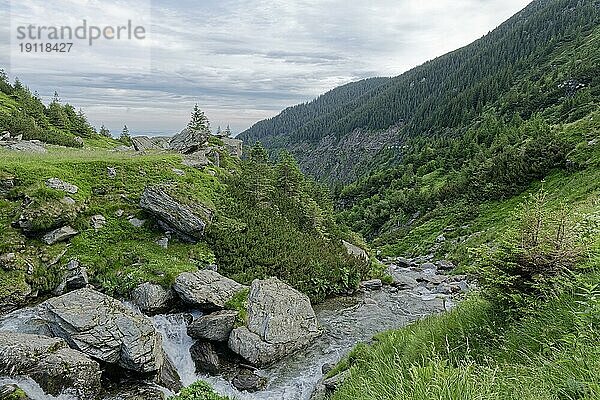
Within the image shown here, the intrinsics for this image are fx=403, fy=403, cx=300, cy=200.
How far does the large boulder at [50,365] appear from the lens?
12.3 metres

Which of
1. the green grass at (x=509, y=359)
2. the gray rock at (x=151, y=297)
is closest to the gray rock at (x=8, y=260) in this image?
the gray rock at (x=151, y=297)

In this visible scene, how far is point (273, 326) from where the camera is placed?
1705cm

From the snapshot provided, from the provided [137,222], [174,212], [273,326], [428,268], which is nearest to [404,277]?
[428,268]

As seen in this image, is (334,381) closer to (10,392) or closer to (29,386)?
(29,386)

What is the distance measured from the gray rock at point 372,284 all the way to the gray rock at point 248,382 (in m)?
12.1

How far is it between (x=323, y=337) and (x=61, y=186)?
16.3 meters

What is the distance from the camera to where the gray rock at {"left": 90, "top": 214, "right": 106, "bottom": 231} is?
2133cm

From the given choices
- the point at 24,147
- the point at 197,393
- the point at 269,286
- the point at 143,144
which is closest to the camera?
the point at 197,393

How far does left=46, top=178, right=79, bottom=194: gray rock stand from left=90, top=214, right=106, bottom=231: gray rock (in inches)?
81.5

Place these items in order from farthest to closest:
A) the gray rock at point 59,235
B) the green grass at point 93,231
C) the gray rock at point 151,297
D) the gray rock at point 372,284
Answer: the gray rock at point 372,284, the gray rock at point 59,235, the green grass at point 93,231, the gray rock at point 151,297

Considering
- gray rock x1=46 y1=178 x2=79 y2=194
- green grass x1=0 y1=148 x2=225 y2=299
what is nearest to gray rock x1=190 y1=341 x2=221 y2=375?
green grass x1=0 y1=148 x2=225 y2=299

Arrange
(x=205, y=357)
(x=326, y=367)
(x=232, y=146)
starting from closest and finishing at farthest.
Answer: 1. (x=326, y=367)
2. (x=205, y=357)
3. (x=232, y=146)

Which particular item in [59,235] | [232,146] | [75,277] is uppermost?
[232,146]

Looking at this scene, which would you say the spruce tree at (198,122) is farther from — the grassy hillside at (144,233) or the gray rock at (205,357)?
the gray rock at (205,357)
